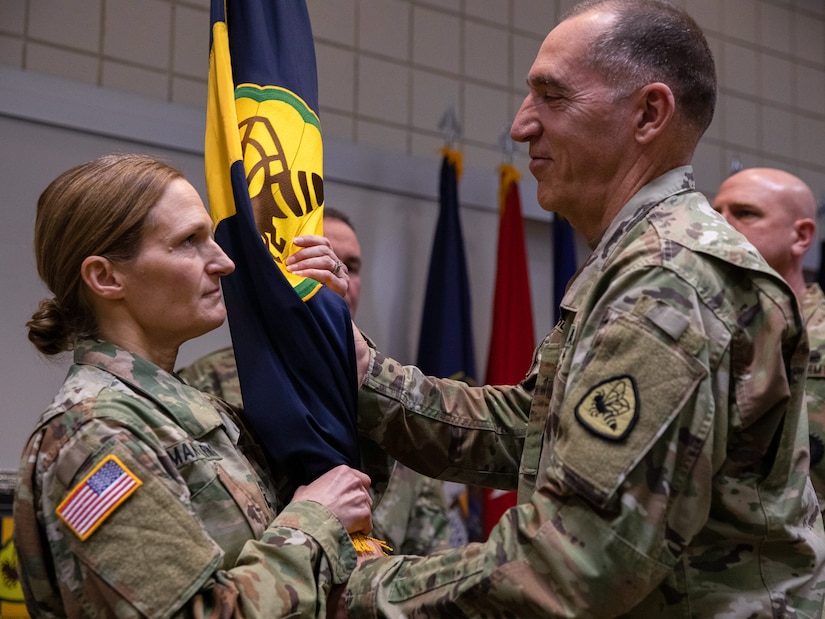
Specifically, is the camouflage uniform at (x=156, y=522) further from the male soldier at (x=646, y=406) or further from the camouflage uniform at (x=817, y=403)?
the camouflage uniform at (x=817, y=403)

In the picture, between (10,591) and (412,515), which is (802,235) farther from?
(10,591)

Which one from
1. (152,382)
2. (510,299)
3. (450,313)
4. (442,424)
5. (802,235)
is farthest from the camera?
(510,299)

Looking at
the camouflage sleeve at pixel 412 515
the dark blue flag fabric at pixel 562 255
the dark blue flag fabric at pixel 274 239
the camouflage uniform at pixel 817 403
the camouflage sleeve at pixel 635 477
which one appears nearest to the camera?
Answer: the camouflage sleeve at pixel 635 477

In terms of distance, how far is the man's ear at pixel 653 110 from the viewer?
1.80 m

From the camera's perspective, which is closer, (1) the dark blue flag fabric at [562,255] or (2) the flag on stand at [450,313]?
(2) the flag on stand at [450,313]

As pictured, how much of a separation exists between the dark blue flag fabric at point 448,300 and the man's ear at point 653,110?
8.00 ft

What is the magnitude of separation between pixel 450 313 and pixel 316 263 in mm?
2289

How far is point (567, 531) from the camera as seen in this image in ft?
4.85

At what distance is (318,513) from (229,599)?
0.81 feet

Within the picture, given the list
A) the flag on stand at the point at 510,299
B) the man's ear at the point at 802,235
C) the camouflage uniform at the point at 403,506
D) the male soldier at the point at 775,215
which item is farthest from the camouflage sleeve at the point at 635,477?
the flag on stand at the point at 510,299

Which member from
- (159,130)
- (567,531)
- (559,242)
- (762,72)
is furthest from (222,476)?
(762,72)

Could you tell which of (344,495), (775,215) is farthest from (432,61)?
(344,495)

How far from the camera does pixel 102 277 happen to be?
1827 millimetres

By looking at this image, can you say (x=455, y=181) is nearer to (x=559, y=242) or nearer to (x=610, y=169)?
(x=559, y=242)
